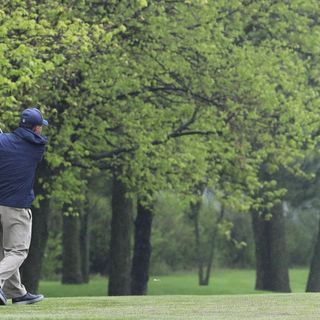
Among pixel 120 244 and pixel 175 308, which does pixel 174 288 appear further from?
pixel 175 308

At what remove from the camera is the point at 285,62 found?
27219 mm

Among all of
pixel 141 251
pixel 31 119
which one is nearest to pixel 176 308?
pixel 31 119

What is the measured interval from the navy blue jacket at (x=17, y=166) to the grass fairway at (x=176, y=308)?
1255 mm

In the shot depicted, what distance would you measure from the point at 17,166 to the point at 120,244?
1898 cm

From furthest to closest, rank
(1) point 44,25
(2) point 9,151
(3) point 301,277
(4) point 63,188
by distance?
(3) point 301,277 → (4) point 63,188 → (1) point 44,25 → (2) point 9,151

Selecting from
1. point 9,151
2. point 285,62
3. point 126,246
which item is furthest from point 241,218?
point 9,151

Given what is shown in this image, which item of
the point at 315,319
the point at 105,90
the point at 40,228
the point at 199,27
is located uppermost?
the point at 199,27

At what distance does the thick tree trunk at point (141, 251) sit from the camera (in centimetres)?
3173

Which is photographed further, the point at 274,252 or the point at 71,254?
the point at 71,254

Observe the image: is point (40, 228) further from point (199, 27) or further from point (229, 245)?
point (229, 245)

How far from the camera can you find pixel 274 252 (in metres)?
33.7

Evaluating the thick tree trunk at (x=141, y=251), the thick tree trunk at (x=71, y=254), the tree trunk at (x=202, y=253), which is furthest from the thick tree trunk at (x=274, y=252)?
the thick tree trunk at (x=71, y=254)

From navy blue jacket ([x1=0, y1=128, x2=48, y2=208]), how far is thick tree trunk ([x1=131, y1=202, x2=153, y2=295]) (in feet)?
61.4

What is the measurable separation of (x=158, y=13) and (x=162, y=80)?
5.29ft
